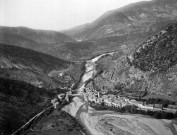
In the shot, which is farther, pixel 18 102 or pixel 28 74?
pixel 28 74

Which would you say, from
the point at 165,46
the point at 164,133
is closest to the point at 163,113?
the point at 164,133

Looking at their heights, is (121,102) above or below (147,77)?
below

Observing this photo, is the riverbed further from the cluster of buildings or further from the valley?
the cluster of buildings

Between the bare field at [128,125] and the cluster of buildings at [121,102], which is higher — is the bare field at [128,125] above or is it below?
below

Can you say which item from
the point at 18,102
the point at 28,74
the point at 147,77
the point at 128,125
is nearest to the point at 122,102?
the point at 128,125

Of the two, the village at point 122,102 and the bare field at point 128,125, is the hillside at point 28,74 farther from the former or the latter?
the bare field at point 128,125

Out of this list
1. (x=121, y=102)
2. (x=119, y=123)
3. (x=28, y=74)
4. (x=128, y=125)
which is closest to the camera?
(x=128, y=125)

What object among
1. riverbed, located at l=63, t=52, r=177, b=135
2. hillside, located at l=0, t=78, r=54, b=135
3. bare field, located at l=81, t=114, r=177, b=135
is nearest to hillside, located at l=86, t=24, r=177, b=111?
riverbed, located at l=63, t=52, r=177, b=135

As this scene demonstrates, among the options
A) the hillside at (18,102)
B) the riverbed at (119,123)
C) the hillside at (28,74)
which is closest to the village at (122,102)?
the riverbed at (119,123)

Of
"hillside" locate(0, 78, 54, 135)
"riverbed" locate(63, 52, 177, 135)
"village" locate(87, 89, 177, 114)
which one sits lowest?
"riverbed" locate(63, 52, 177, 135)

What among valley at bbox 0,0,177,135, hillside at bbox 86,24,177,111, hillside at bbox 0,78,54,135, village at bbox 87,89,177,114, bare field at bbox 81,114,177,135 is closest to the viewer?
bare field at bbox 81,114,177,135

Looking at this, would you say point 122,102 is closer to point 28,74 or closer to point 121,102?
point 121,102

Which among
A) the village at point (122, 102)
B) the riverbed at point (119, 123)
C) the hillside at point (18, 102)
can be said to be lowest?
the riverbed at point (119, 123)

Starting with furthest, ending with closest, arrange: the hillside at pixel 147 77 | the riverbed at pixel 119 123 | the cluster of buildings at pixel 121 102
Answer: the hillside at pixel 147 77 → the cluster of buildings at pixel 121 102 → the riverbed at pixel 119 123
